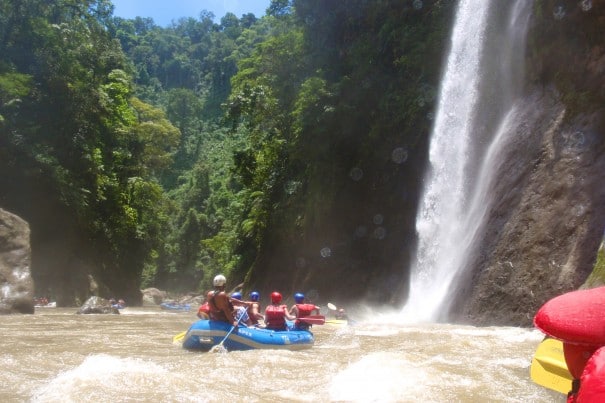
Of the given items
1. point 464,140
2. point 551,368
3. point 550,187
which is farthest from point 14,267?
point 551,368

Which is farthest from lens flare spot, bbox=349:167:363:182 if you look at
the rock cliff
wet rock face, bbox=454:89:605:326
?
wet rock face, bbox=454:89:605:326

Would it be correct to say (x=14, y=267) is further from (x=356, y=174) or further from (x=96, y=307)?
(x=356, y=174)

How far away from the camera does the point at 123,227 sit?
30.1m

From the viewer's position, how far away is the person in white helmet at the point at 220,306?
351 inches

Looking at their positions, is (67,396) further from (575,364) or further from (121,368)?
(575,364)

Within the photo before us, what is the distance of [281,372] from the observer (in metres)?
6.68

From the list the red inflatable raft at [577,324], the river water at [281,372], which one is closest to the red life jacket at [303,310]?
A: the river water at [281,372]

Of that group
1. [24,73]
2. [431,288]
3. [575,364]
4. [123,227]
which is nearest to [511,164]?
[431,288]

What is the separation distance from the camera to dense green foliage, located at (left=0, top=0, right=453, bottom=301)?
21453 mm

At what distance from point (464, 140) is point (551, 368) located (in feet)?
48.3

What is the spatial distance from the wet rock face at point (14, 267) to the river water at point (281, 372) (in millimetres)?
7495

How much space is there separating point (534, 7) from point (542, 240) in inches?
258

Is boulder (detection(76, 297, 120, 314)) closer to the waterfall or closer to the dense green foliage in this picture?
the dense green foliage

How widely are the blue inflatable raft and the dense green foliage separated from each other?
1142cm
